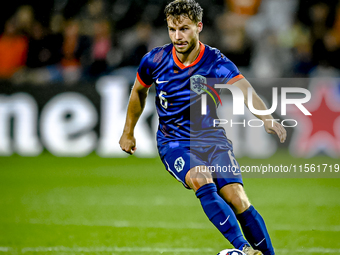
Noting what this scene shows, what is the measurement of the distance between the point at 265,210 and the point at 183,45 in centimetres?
354

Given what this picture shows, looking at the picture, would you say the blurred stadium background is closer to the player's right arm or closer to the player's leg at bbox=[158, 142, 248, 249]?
the player's right arm

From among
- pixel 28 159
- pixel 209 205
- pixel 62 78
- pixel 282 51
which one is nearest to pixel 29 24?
pixel 62 78

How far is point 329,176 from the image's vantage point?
10.1 m

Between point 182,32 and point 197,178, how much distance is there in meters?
1.13

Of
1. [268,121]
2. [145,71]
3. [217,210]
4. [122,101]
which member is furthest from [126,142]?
[122,101]

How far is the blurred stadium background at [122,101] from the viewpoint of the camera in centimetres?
819

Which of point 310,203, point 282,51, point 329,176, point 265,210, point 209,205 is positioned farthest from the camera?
point 282,51

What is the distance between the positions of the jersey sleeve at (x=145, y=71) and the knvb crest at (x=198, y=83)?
0.39m

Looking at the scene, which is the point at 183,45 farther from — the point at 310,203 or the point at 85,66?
the point at 85,66

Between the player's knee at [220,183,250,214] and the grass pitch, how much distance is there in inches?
42.2

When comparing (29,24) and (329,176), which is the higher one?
(29,24)

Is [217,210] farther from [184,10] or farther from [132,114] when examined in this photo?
[184,10]

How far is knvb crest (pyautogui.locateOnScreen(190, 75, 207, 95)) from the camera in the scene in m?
4.24

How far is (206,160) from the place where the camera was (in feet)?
13.6
